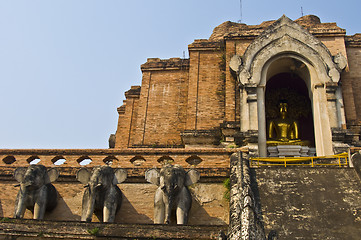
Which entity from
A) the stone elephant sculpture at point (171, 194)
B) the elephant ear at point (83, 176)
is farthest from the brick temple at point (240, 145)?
the elephant ear at point (83, 176)

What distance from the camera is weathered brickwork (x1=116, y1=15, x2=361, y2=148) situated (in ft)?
51.9

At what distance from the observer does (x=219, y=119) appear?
1592cm

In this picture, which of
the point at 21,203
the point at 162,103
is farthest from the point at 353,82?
the point at 21,203

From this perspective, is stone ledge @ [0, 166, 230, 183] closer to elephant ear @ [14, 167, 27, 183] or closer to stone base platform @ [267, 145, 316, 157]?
elephant ear @ [14, 167, 27, 183]

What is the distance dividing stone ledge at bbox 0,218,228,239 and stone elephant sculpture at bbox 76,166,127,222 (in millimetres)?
880

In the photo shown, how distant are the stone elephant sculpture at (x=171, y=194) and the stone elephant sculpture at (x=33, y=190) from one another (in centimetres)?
251

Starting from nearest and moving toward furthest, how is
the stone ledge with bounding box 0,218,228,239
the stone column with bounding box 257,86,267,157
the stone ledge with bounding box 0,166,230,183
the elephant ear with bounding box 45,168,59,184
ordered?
the stone ledge with bounding box 0,218,228,239 < the elephant ear with bounding box 45,168,59,184 < the stone ledge with bounding box 0,166,230,183 < the stone column with bounding box 257,86,267,157

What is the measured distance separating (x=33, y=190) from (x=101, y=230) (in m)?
2.50

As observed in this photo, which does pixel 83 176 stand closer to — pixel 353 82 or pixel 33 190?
pixel 33 190

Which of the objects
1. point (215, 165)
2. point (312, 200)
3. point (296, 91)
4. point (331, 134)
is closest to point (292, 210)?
point (312, 200)

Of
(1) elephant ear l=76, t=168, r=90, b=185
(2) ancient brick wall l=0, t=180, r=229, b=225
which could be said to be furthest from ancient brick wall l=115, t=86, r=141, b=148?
(1) elephant ear l=76, t=168, r=90, b=185

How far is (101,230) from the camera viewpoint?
810 cm

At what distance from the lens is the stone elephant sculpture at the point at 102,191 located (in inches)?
364

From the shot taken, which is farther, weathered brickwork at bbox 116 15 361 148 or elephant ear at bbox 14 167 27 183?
weathered brickwork at bbox 116 15 361 148
